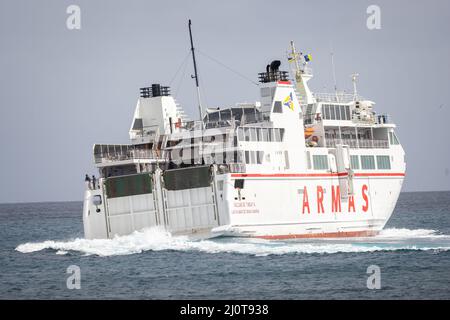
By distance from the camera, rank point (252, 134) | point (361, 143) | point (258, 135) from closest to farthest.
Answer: point (252, 134) → point (258, 135) → point (361, 143)

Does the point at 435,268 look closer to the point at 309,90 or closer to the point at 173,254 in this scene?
the point at 173,254

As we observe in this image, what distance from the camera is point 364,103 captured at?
59.4 meters

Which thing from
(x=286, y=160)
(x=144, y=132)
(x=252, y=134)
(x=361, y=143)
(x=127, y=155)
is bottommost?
(x=286, y=160)

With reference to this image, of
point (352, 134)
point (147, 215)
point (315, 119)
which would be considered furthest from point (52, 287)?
point (352, 134)

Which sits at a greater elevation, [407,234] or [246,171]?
[246,171]

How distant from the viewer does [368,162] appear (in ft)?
188

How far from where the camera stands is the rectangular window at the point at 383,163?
192 feet

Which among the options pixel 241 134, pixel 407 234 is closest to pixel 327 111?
pixel 407 234

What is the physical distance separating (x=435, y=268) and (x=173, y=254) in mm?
12316

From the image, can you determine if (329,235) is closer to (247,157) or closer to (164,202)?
(247,157)

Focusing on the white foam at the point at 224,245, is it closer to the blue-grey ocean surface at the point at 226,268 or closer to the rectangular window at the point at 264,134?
the blue-grey ocean surface at the point at 226,268

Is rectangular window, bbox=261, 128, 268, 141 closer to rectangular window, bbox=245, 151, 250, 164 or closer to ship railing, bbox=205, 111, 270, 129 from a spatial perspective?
ship railing, bbox=205, 111, 270, 129

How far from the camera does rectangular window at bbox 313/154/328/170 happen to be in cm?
5287

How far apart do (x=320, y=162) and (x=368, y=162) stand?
17.4 feet
